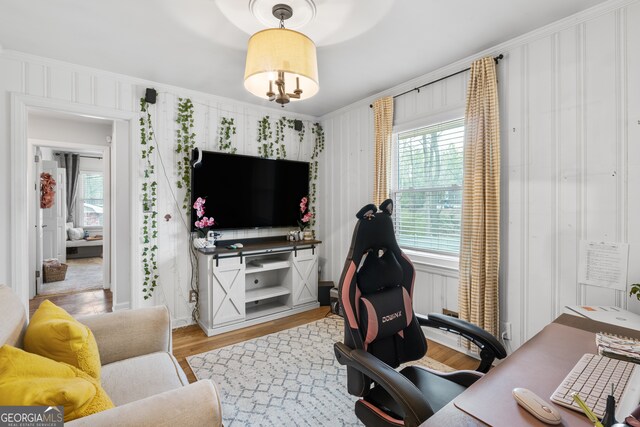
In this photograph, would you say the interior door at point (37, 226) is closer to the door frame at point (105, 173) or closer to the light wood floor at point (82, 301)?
the door frame at point (105, 173)

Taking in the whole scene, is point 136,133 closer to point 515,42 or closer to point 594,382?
point 515,42

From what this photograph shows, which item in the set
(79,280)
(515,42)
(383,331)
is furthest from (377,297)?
(79,280)

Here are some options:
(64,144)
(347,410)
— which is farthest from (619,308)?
(64,144)

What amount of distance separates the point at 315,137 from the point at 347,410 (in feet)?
11.0

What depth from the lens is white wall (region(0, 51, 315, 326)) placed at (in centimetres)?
254

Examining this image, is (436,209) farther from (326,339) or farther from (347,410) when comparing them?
(347,410)

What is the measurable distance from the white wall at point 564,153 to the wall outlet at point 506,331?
37mm

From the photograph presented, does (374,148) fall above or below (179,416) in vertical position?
above

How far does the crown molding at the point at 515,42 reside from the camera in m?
1.94

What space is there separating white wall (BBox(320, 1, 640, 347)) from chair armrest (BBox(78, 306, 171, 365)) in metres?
2.37

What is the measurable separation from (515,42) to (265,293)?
3351mm

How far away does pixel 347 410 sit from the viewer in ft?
6.43

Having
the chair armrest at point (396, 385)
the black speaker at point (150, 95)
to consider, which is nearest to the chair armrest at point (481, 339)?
the chair armrest at point (396, 385)
